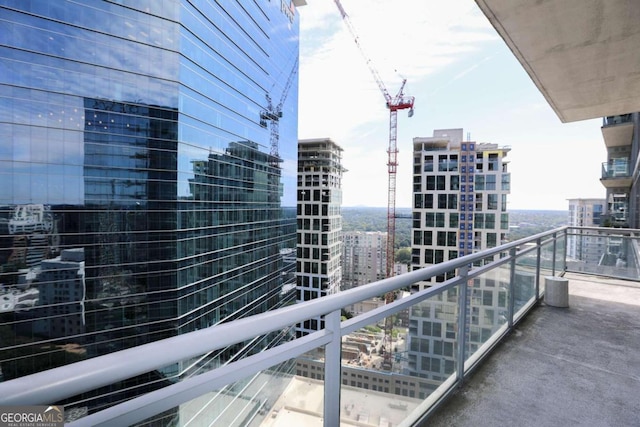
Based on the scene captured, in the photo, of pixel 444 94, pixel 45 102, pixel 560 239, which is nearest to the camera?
pixel 560 239

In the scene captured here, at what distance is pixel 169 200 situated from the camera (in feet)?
86.0

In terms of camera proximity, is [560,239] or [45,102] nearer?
[560,239]

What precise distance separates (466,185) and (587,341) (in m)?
38.2

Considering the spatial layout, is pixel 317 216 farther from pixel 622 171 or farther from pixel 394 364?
pixel 394 364

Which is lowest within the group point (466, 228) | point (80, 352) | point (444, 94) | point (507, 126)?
point (80, 352)

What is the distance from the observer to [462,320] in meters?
2.64

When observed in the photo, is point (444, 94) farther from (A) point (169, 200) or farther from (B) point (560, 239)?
(B) point (560, 239)

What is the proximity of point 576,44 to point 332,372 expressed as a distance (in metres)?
5.01

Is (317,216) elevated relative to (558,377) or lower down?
elevated

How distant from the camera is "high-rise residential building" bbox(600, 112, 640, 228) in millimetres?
14125

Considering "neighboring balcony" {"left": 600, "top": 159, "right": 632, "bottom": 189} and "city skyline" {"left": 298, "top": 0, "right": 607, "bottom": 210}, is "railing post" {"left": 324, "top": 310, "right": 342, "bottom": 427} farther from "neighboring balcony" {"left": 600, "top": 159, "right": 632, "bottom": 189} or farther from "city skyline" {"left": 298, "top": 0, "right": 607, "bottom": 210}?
"city skyline" {"left": 298, "top": 0, "right": 607, "bottom": 210}

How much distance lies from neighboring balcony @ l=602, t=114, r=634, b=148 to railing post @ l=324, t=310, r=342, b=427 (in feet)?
61.5

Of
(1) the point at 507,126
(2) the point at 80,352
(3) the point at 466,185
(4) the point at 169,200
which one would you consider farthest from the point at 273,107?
(1) the point at 507,126

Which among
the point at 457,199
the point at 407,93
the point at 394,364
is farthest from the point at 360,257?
the point at 394,364
